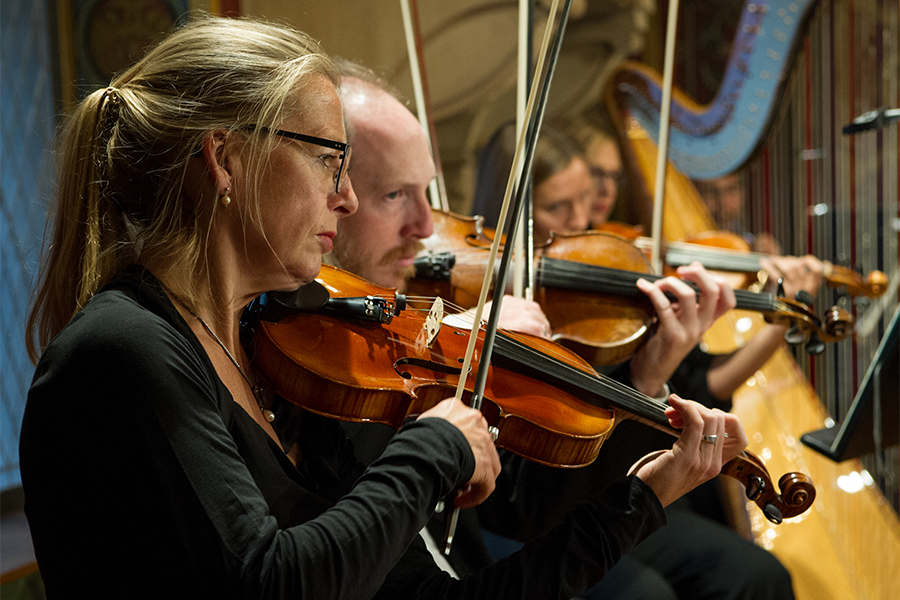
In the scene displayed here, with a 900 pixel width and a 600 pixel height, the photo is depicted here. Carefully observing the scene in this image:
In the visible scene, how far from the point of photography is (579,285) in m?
1.33

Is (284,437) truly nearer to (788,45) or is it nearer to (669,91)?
(669,91)

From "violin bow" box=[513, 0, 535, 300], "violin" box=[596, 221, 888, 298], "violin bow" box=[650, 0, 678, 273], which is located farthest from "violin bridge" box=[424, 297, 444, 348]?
"violin" box=[596, 221, 888, 298]

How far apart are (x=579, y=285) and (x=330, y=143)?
2.13 feet

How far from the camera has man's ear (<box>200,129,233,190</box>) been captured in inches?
29.8

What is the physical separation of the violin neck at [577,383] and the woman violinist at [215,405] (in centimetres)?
5

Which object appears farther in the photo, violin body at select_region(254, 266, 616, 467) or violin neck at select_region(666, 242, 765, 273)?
violin neck at select_region(666, 242, 765, 273)

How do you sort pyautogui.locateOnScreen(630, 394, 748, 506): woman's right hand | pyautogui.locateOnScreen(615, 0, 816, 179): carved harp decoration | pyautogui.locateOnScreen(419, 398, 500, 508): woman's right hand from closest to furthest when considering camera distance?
pyautogui.locateOnScreen(419, 398, 500, 508): woman's right hand < pyautogui.locateOnScreen(630, 394, 748, 506): woman's right hand < pyautogui.locateOnScreen(615, 0, 816, 179): carved harp decoration

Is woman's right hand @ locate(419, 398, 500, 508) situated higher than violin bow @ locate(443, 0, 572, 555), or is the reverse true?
violin bow @ locate(443, 0, 572, 555)

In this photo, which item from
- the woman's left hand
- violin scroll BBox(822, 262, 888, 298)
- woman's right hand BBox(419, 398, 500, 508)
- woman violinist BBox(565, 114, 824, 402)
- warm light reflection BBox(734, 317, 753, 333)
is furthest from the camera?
warm light reflection BBox(734, 317, 753, 333)

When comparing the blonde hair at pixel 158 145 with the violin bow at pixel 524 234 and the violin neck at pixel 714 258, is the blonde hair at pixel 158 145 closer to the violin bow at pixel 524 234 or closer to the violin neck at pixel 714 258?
the violin bow at pixel 524 234

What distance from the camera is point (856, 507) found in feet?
6.48

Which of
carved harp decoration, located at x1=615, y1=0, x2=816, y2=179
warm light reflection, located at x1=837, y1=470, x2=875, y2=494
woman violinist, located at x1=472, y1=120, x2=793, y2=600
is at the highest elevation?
carved harp decoration, located at x1=615, y1=0, x2=816, y2=179

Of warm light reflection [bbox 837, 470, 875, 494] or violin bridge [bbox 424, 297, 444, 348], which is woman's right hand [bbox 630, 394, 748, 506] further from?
warm light reflection [bbox 837, 470, 875, 494]

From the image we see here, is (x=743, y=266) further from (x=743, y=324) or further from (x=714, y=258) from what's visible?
(x=743, y=324)
